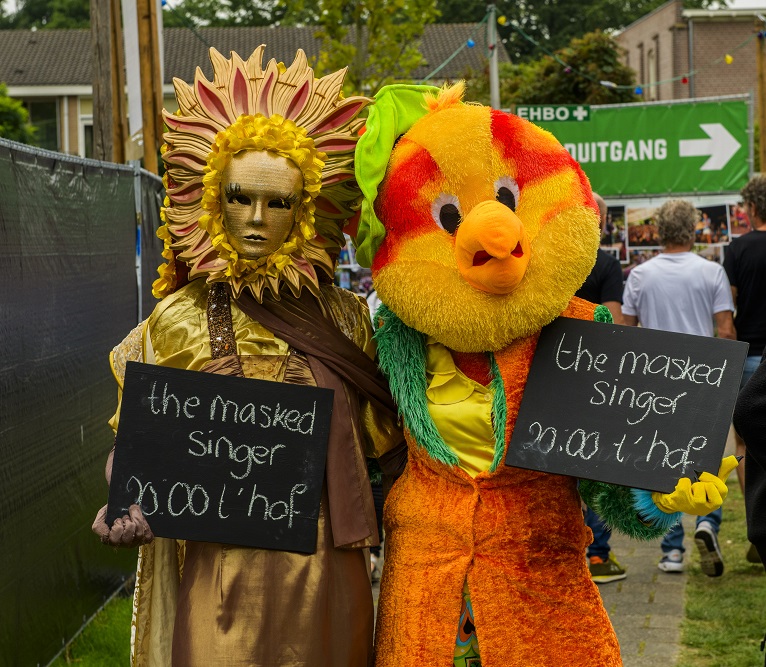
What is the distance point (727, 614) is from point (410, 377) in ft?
10.7

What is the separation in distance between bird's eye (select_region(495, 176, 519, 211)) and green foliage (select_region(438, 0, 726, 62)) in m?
54.7

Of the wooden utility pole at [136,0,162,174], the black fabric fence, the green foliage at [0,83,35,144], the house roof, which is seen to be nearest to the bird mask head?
the black fabric fence

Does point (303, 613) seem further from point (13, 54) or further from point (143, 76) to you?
point (13, 54)

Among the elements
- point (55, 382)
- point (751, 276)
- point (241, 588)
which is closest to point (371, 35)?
point (751, 276)

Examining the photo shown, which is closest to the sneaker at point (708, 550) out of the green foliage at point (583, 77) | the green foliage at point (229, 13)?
the green foliage at point (583, 77)

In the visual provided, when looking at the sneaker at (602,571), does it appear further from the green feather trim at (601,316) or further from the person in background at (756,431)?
the person in background at (756,431)

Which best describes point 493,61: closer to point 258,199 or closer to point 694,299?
point 694,299

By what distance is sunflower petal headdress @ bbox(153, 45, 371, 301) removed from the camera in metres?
2.96

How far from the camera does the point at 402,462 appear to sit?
3.20m

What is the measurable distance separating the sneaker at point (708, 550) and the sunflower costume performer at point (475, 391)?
328cm

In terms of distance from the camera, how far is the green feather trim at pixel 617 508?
3037mm

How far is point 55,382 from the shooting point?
4.71m

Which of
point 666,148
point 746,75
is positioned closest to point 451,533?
point 666,148

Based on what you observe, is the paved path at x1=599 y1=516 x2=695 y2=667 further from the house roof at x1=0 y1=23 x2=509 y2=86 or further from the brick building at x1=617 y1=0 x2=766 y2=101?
the house roof at x1=0 y1=23 x2=509 y2=86
